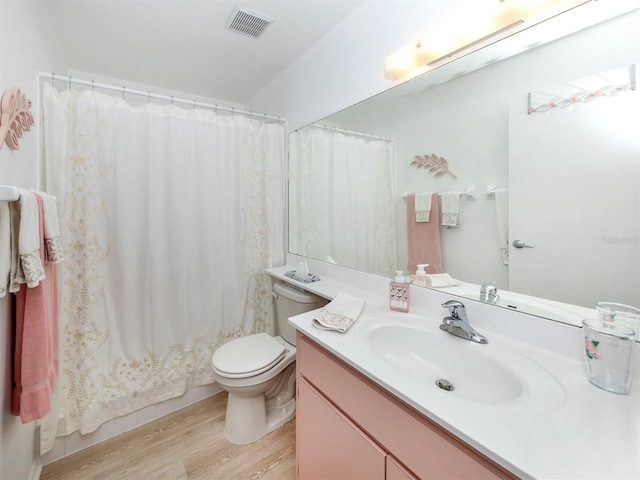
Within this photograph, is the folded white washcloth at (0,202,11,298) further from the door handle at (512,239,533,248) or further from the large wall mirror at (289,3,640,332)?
the door handle at (512,239,533,248)

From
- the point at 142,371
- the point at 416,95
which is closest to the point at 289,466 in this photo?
the point at 142,371

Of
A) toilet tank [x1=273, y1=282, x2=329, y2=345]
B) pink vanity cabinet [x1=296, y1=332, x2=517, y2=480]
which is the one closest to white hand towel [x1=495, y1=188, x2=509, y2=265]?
pink vanity cabinet [x1=296, y1=332, x2=517, y2=480]

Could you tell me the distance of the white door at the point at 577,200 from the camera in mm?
710

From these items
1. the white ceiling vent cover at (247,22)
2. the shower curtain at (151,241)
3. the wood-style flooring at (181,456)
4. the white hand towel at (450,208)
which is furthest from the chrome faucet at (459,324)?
the white ceiling vent cover at (247,22)

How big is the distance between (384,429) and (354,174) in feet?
A: 4.28

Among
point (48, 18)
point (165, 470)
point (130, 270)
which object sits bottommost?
point (165, 470)

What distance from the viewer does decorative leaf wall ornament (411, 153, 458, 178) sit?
1121mm

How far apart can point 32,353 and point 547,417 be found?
1590mm

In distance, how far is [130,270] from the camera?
159 cm

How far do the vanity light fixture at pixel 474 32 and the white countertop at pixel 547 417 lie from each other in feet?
3.13

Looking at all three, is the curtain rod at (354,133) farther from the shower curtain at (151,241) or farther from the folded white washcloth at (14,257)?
the folded white washcloth at (14,257)

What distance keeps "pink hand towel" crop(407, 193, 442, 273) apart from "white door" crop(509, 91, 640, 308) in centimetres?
27

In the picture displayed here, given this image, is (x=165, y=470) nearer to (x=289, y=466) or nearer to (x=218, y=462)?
(x=218, y=462)

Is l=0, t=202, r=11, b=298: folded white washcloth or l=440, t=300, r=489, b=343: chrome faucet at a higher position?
l=0, t=202, r=11, b=298: folded white washcloth
